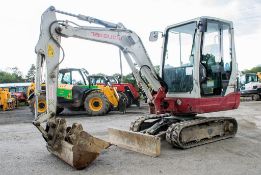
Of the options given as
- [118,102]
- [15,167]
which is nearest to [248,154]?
[15,167]

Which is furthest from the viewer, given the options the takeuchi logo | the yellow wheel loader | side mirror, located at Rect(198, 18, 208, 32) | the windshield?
the yellow wheel loader

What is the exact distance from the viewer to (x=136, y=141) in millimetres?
7004

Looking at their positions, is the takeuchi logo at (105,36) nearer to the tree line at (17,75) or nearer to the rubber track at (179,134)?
the rubber track at (179,134)

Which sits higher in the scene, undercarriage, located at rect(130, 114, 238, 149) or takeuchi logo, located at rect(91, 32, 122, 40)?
takeuchi logo, located at rect(91, 32, 122, 40)

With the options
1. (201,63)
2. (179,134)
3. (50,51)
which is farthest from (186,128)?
(50,51)

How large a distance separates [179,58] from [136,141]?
→ 233cm

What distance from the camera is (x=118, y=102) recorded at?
15781 millimetres

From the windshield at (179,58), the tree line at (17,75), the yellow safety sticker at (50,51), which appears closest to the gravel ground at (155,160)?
the windshield at (179,58)

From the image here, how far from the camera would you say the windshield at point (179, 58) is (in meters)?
7.71

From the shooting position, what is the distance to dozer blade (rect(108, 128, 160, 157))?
655 centimetres

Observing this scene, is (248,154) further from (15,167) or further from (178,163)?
(15,167)

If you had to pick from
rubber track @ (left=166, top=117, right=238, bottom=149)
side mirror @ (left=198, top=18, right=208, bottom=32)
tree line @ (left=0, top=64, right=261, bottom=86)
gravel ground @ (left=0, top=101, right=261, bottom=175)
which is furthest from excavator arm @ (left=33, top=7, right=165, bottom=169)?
tree line @ (left=0, top=64, right=261, bottom=86)

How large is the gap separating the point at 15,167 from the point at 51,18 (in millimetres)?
2870

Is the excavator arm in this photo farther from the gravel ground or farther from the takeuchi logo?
the gravel ground
